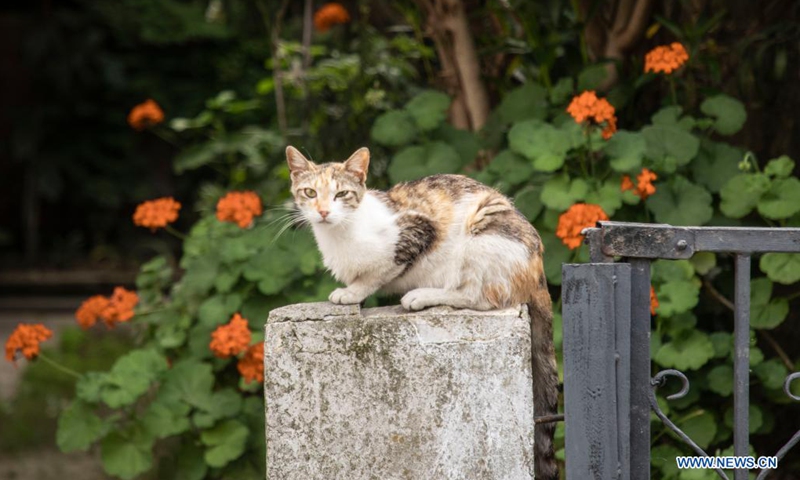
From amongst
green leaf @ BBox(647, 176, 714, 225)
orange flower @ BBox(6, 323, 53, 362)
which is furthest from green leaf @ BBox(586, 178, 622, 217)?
orange flower @ BBox(6, 323, 53, 362)

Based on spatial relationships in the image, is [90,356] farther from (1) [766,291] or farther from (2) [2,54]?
(1) [766,291]

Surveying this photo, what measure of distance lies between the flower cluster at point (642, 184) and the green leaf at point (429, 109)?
90cm

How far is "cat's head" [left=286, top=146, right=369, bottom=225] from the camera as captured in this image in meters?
2.77

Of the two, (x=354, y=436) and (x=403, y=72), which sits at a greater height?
(x=403, y=72)

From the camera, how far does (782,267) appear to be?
11.9ft

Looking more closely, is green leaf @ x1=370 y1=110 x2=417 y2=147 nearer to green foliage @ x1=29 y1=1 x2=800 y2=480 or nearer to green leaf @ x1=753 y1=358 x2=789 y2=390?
green foliage @ x1=29 y1=1 x2=800 y2=480

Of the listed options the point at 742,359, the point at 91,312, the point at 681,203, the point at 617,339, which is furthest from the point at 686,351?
the point at 91,312

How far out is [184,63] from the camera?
946 centimetres

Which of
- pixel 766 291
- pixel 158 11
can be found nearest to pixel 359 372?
pixel 766 291

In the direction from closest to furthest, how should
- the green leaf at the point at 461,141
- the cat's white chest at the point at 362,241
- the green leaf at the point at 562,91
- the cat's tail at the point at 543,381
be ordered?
the cat's tail at the point at 543,381 < the cat's white chest at the point at 362,241 < the green leaf at the point at 562,91 < the green leaf at the point at 461,141

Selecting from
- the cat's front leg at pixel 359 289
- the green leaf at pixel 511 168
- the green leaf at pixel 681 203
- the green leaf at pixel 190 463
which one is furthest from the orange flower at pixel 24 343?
the green leaf at pixel 681 203

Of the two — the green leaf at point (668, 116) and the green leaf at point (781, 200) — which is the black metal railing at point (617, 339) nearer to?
the green leaf at point (781, 200)

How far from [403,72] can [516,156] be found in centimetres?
156

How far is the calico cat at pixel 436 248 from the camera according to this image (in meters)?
2.72
